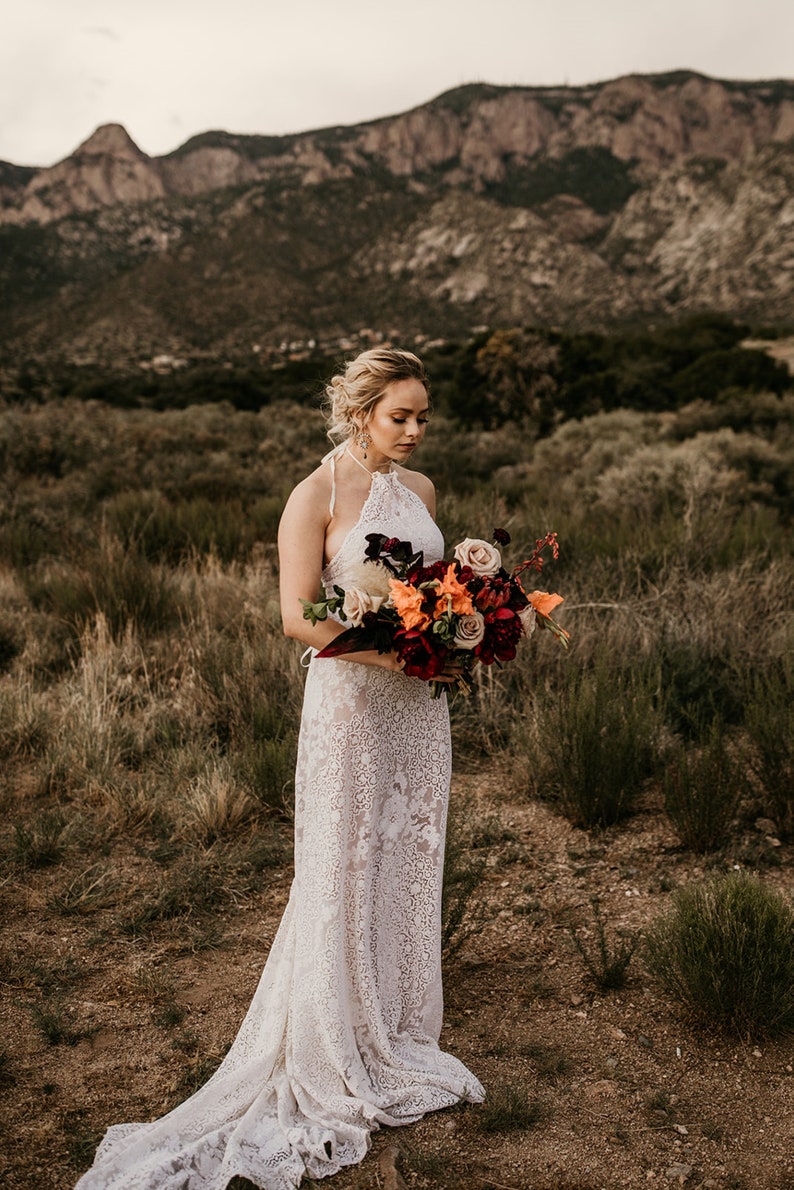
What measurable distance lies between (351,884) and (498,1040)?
100cm

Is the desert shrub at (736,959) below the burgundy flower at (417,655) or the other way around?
below

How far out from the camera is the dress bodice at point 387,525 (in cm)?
292

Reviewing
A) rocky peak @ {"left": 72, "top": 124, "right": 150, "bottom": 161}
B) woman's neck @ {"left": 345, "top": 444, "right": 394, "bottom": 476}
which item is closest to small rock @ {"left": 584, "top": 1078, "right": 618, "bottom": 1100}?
woman's neck @ {"left": 345, "top": 444, "right": 394, "bottom": 476}

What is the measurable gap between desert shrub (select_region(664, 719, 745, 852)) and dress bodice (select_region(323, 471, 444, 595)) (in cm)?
234

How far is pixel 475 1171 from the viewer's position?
2807mm

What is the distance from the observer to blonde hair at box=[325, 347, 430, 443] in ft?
9.75

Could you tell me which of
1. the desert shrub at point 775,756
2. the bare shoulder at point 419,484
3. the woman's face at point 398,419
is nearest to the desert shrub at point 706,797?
the desert shrub at point 775,756

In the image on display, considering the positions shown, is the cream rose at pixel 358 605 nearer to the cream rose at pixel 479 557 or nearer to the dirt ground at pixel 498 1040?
the cream rose at pixel 479 557

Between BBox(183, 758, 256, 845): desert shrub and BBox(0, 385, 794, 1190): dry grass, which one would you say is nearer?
BBox(0, 385, 794, 1190): dry grass

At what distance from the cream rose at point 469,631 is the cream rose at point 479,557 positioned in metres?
0.15

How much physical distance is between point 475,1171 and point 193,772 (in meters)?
3.26

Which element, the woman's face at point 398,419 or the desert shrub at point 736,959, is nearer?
the woman's face at point 398,419

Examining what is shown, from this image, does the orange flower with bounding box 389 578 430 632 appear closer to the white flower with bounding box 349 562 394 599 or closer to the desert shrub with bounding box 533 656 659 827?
the white flower with bounding box 349 562 394 599

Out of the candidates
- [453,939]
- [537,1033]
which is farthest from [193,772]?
[537,1033]
